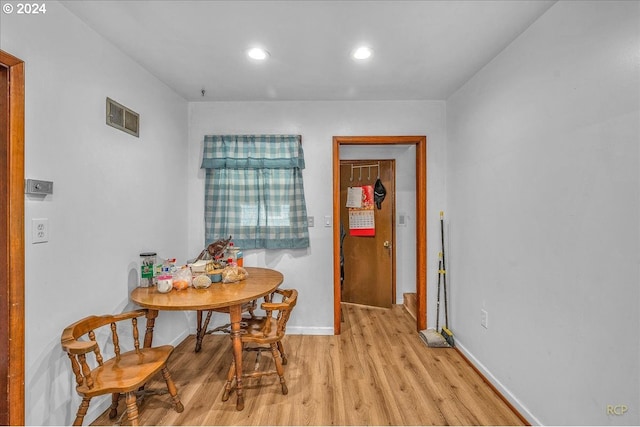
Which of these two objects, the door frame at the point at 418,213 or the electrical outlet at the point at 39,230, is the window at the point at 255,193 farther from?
the electrical outlet at the point at 39,230

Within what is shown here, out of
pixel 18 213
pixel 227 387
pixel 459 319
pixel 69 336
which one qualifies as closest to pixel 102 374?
pixel 69 336

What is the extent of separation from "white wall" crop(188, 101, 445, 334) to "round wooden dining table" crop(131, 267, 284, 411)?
0.89 metres

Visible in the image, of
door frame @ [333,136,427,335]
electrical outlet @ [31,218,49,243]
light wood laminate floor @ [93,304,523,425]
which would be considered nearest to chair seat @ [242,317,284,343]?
light wood laminate floor @ [93,304,523,425]

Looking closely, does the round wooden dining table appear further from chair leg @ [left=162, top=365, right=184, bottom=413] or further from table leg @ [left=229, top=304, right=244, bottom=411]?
chair leg @ [left=162, top=365, right=184, bottom=413]

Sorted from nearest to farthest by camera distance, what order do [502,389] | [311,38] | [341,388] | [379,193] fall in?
[311,38], [502,389], [341,388], [379,193]

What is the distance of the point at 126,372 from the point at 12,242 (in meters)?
0.85

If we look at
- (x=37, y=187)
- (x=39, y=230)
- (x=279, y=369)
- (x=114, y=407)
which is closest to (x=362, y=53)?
(x=37, y=187)

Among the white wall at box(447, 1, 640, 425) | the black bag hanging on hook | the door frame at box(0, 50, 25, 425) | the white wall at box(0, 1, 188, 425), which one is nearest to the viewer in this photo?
the white wall at box(447, 1, 640, 425)

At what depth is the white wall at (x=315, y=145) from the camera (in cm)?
298

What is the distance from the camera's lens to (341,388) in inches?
82.4

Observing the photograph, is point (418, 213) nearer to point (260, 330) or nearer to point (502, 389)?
point (502, 389)

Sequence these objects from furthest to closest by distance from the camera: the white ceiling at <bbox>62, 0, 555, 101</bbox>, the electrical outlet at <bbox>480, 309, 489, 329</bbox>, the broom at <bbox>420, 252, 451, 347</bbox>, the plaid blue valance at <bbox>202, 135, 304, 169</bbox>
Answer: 1. the plaid blue valance at <bbox>202, 135, 304, 169</bbox>
2. the broom at <bbox>420, 252, 451, 347</bbox>
3. the electrical outlet at <bbox>480, 309, 489, 329</bbox>
4. the white ceiling at <bbox>62, 0, 555, 101</bbox>

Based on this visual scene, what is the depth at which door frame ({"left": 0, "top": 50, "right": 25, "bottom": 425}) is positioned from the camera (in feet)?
4.34

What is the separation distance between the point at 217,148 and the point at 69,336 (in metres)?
2.00
